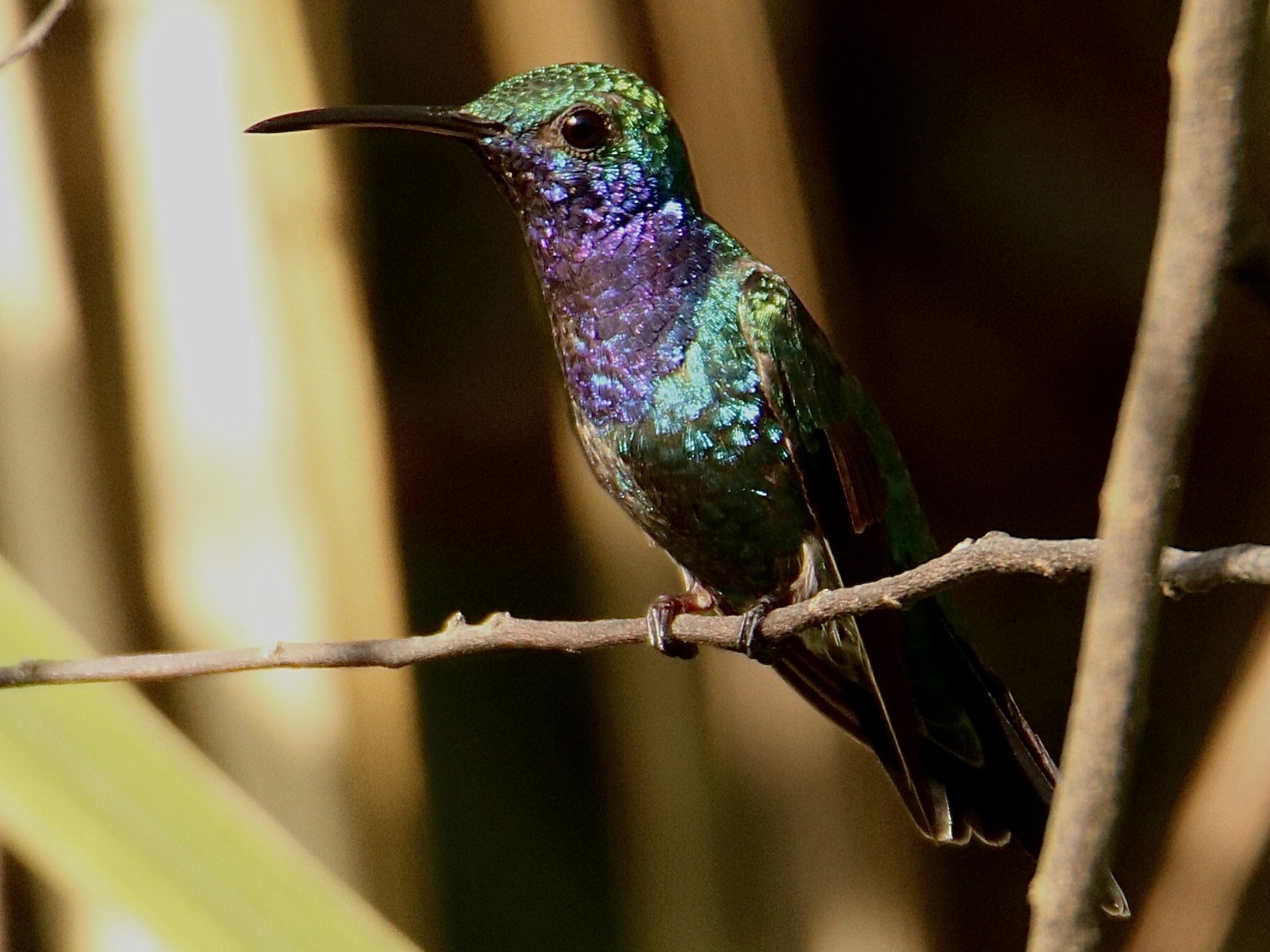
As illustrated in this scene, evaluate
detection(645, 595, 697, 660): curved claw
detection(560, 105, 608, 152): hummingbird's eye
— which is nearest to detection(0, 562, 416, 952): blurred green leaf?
detection(645, 595, 697, 660): curved claw

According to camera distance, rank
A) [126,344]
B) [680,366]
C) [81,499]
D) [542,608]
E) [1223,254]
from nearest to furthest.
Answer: [1223,254] → [680,366] → [81,499] → [126,344] → [542,608]

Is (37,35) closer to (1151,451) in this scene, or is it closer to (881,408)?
(1151,451)

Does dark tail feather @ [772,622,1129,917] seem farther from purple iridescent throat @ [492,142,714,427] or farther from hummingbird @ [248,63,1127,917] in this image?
purple iridescent throat @ [492,142,714,427]

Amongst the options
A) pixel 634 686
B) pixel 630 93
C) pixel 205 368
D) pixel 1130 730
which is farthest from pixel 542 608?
pixel 1130 730

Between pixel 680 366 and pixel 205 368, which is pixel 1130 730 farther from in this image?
pixel 205 368

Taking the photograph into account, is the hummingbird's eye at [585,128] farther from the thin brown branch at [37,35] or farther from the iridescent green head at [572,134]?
the thin brown branch at [37,35]

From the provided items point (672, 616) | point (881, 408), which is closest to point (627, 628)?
point (672, 616)
